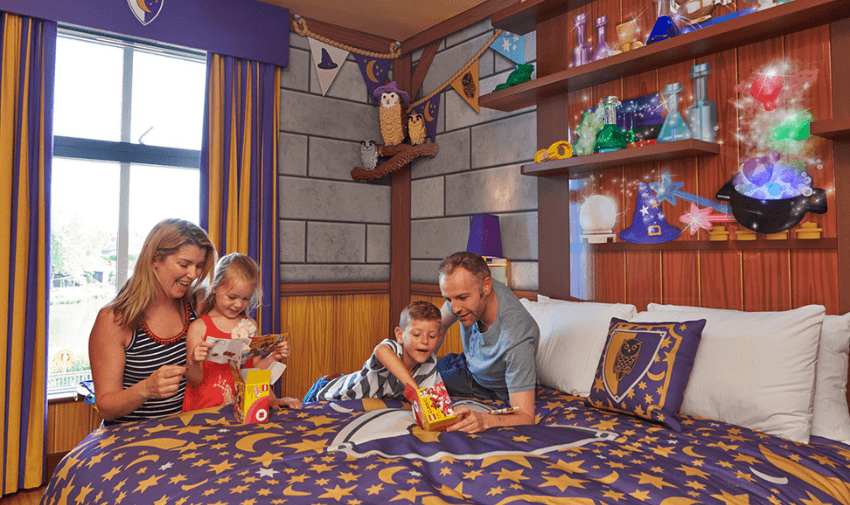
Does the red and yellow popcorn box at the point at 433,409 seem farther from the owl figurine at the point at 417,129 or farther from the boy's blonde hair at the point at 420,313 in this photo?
the owl figurine at the point at 417,129

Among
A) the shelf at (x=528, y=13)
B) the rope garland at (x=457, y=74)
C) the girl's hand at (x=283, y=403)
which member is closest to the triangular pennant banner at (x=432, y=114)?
the rope garland at (x=457, y=74)

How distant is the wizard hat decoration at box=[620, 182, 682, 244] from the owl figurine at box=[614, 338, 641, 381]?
661 millimetres

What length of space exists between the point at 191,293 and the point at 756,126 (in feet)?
7.24

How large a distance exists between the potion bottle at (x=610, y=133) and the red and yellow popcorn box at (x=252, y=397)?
1.72 metres

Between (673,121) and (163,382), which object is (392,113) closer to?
(673,121)

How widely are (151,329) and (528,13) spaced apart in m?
2.35

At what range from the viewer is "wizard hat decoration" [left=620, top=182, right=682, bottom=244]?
7.73 feet

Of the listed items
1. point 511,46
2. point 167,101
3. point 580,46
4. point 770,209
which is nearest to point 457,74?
point 511,46

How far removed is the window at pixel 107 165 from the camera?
3043mm

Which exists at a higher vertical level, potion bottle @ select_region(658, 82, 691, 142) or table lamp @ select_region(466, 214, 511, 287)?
potion bottle @ select_region(658, 82, 691, 142)

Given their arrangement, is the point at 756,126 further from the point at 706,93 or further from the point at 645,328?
the point at 645,328

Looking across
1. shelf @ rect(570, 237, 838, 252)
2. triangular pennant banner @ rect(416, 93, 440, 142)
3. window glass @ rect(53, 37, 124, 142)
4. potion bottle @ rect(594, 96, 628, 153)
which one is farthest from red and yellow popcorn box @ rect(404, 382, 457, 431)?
window glass @ rect(53, 37, 124, 142)

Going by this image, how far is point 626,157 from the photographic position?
2.33 meters

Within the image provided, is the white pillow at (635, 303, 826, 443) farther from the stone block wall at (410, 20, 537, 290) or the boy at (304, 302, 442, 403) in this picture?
the stone block wall at (410, 20, 537, 290)
